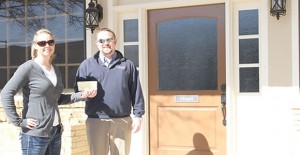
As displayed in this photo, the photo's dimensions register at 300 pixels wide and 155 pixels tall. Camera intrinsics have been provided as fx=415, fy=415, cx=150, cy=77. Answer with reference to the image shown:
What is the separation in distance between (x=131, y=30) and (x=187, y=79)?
963 mm

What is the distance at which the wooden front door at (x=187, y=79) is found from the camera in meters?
4.91

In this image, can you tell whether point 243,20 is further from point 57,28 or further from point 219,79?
point 57,28

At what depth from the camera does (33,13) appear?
5.88 m

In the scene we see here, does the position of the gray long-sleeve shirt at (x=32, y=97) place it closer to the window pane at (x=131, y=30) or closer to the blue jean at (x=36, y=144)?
the blue jean at (x=36, y=144)

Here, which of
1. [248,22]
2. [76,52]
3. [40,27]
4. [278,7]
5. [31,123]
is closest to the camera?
[31,123]

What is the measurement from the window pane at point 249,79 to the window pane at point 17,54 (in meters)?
3.09

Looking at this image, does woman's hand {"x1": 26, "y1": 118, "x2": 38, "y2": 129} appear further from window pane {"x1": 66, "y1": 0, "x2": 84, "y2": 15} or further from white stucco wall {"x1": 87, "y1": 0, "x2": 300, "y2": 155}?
window pane {"x1": 66, "y1": 0, "x2": 84, "y2": 15}

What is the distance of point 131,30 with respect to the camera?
5.30m

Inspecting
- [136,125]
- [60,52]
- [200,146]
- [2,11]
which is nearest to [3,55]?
[2,11]

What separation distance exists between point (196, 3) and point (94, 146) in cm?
228

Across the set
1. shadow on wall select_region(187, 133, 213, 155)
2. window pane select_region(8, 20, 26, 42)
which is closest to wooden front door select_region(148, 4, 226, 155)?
shadow on wall select_region(187, 133, 213, 155)

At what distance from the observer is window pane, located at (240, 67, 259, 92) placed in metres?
4.72

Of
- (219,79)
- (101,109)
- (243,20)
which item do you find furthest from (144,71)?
(101,109)

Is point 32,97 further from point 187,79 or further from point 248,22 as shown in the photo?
point 248,22
